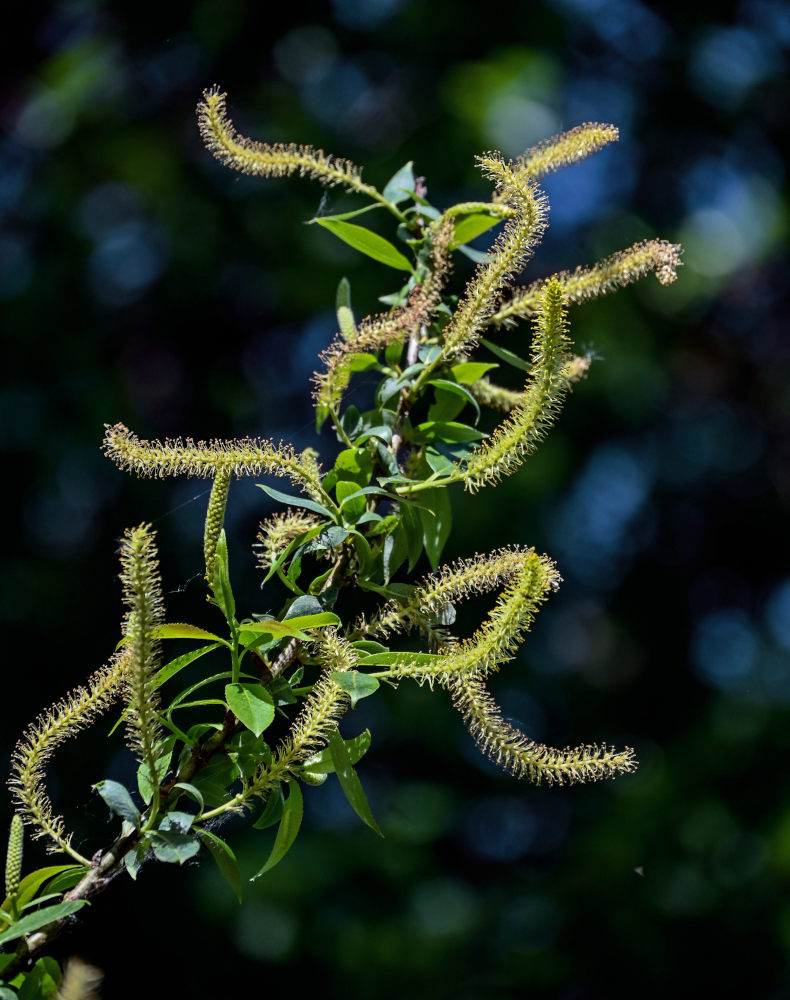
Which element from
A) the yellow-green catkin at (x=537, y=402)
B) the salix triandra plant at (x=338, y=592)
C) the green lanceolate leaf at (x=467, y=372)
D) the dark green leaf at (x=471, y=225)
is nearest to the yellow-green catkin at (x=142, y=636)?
the salix triandra plant at (x=338, y=592)

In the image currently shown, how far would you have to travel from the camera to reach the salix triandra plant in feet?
1.55

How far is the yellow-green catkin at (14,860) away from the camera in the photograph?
1.58ft

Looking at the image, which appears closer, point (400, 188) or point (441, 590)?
point (441, 590)

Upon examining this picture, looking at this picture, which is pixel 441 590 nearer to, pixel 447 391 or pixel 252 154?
pixel 447 391

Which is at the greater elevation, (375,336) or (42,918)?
(375,336)

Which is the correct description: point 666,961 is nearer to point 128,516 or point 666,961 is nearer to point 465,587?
point 128,516

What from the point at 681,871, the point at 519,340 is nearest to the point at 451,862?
the point at 681,871

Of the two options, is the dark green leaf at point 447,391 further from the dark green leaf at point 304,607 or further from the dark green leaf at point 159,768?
the dark green leaf at point 159,768

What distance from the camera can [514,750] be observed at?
53cm

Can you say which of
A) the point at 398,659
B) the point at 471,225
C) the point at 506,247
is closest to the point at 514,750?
the point at 398,659

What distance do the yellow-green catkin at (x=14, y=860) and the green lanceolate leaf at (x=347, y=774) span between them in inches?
6.4

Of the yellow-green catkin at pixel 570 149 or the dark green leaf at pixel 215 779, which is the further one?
the yellow-green catkin at pixel 570 149

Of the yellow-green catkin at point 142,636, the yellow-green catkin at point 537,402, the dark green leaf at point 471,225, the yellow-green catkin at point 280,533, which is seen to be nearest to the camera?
the yellow-green catkin at point 142,636

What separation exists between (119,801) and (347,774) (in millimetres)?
129
